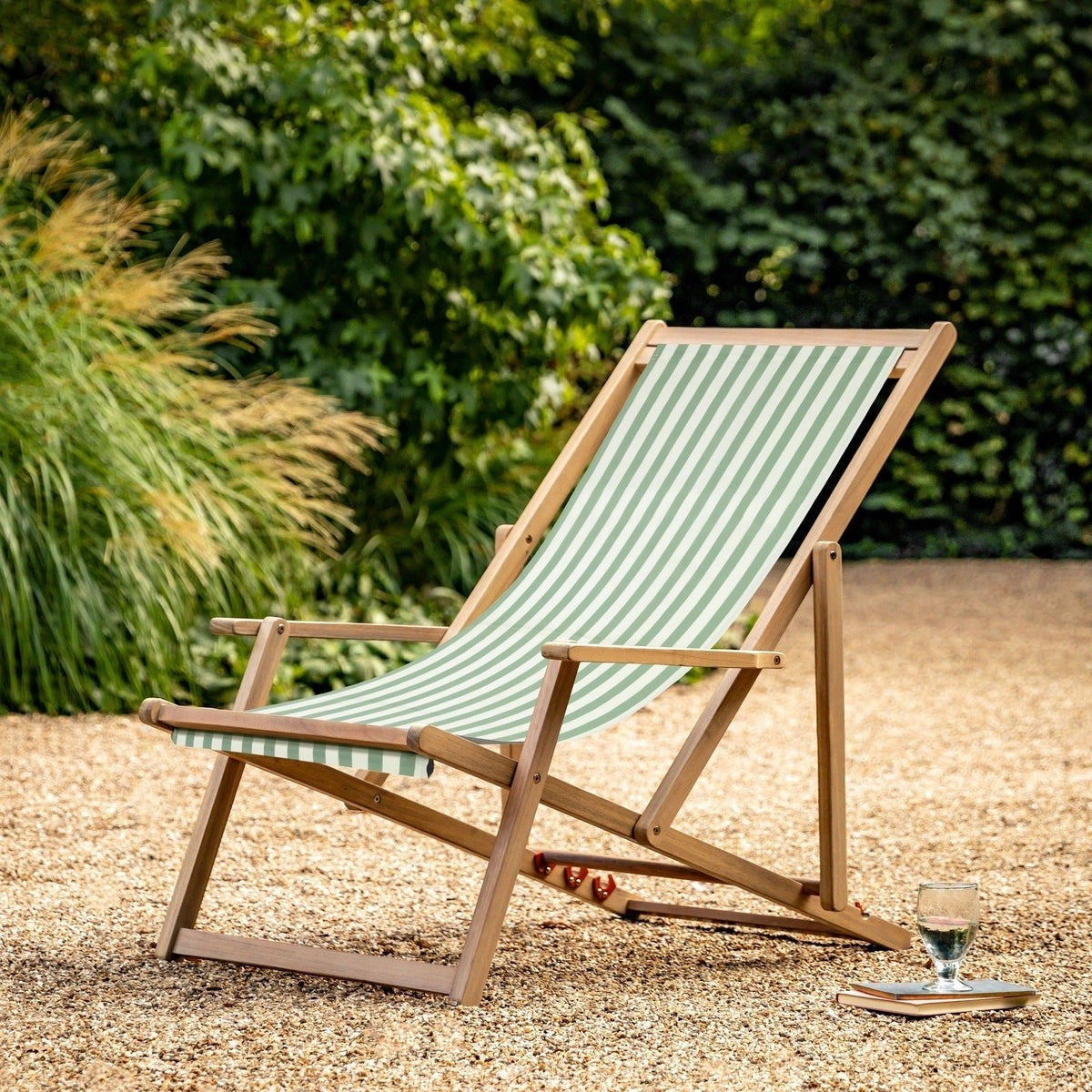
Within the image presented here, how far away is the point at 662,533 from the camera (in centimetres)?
298

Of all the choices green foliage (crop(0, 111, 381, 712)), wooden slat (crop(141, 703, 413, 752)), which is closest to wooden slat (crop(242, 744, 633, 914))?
wooden slat (crop(141, 703, 413, 752))

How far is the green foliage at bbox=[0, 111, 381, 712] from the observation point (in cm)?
454

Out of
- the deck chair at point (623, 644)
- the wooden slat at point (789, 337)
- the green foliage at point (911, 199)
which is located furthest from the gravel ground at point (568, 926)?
the green foliage at point (911, 199)

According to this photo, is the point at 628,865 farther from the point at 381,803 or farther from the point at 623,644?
the point at 381,803

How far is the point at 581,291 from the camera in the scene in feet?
19.8

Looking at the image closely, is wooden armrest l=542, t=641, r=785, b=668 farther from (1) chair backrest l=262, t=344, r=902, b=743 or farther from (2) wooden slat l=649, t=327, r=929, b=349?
(2) wooden slat l=649, t=327, r=929, b=349

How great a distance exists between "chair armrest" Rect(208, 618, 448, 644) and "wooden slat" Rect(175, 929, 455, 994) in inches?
20.1

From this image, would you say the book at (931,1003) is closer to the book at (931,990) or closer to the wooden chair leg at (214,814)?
the book at (931,990)

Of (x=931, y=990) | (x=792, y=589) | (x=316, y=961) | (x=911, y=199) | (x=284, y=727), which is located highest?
(x=911, y=199)

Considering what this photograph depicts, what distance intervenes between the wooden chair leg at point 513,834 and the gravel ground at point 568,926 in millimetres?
62

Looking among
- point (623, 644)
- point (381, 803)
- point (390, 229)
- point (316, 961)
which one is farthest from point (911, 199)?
point (316, 961)

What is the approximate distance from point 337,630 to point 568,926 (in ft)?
2.23

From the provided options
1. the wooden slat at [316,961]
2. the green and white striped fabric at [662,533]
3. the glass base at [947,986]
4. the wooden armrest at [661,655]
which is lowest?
the wooden slat at [316,961]

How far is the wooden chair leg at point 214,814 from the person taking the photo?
2.58 metres
